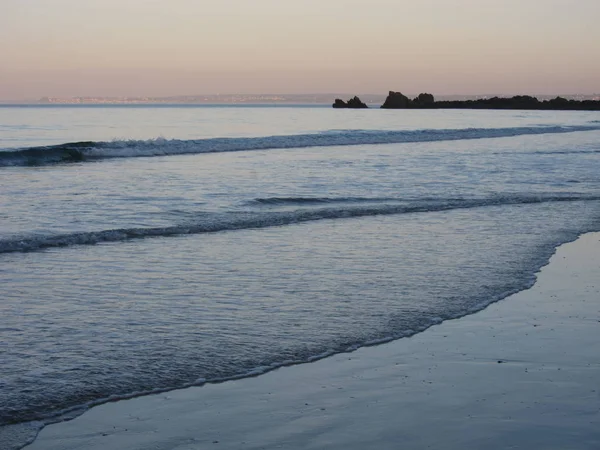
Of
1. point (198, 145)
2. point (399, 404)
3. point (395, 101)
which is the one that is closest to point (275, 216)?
point (399, 404)

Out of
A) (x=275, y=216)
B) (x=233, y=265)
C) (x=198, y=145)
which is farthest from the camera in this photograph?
(x=198, y=145)

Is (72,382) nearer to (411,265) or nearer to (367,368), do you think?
(367,368)

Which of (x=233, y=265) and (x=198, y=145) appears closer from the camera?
(x=233, y=265)

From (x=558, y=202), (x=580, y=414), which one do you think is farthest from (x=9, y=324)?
(x=558, y=202)

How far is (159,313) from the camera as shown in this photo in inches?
293

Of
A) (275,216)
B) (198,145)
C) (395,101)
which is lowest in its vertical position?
(275,216)

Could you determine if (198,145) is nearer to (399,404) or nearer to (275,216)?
(275,216)

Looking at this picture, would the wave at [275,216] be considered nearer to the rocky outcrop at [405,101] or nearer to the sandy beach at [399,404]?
the sandy beach at [399,404]

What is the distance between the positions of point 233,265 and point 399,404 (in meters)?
4.88

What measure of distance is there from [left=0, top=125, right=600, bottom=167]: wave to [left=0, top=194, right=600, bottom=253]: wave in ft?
53.2

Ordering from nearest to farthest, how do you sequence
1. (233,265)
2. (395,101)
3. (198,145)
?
1. (233,265)
2. (198,145)
3. (395,101)

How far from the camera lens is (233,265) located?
9789 mm

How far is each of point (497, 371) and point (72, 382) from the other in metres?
3.12

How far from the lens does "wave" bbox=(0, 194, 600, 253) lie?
448 inches
